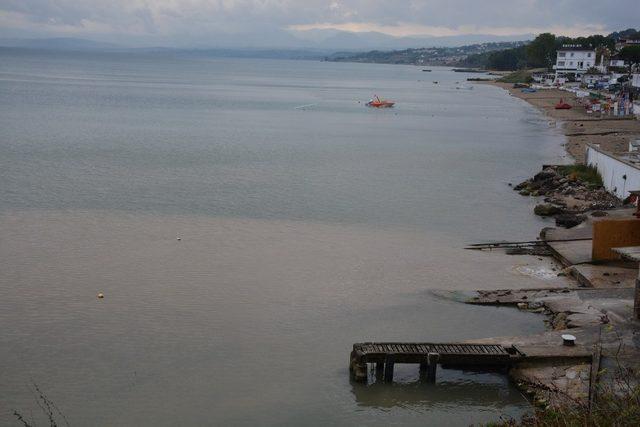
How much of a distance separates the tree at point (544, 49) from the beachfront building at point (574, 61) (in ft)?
60.3

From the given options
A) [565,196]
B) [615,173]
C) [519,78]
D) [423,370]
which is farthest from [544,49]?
[423,370]

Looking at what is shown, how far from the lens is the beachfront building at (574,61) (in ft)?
403

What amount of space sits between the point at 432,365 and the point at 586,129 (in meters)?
46.8

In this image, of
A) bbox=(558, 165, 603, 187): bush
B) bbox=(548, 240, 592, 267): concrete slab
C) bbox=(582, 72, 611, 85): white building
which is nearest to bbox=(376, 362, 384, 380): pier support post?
bbox=(548, 240, 592, 267): concrete slab

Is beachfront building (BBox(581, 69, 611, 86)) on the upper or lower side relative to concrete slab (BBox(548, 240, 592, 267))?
upper

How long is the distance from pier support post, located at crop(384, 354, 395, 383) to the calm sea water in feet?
0.66

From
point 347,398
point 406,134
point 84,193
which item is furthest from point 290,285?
point 406,134

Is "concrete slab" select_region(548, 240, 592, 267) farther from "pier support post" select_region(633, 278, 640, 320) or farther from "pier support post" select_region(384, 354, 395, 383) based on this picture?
"pier support post" select_region(384, 354, 395, 383)

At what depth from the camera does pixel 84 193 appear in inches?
1158

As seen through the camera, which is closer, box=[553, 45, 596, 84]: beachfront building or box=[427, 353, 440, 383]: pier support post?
box=[427, 353, 440, 383]: pier support post

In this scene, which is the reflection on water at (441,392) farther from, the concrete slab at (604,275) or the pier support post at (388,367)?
the concrete slab at (604,275)

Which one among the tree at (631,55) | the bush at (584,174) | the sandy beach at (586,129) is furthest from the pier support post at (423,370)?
the tree at (631,55)

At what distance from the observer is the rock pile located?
24.9 metres

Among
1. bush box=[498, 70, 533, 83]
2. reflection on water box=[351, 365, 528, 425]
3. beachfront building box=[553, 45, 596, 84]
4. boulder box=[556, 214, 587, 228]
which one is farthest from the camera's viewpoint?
bush box=[498, 70, 533, 83]
